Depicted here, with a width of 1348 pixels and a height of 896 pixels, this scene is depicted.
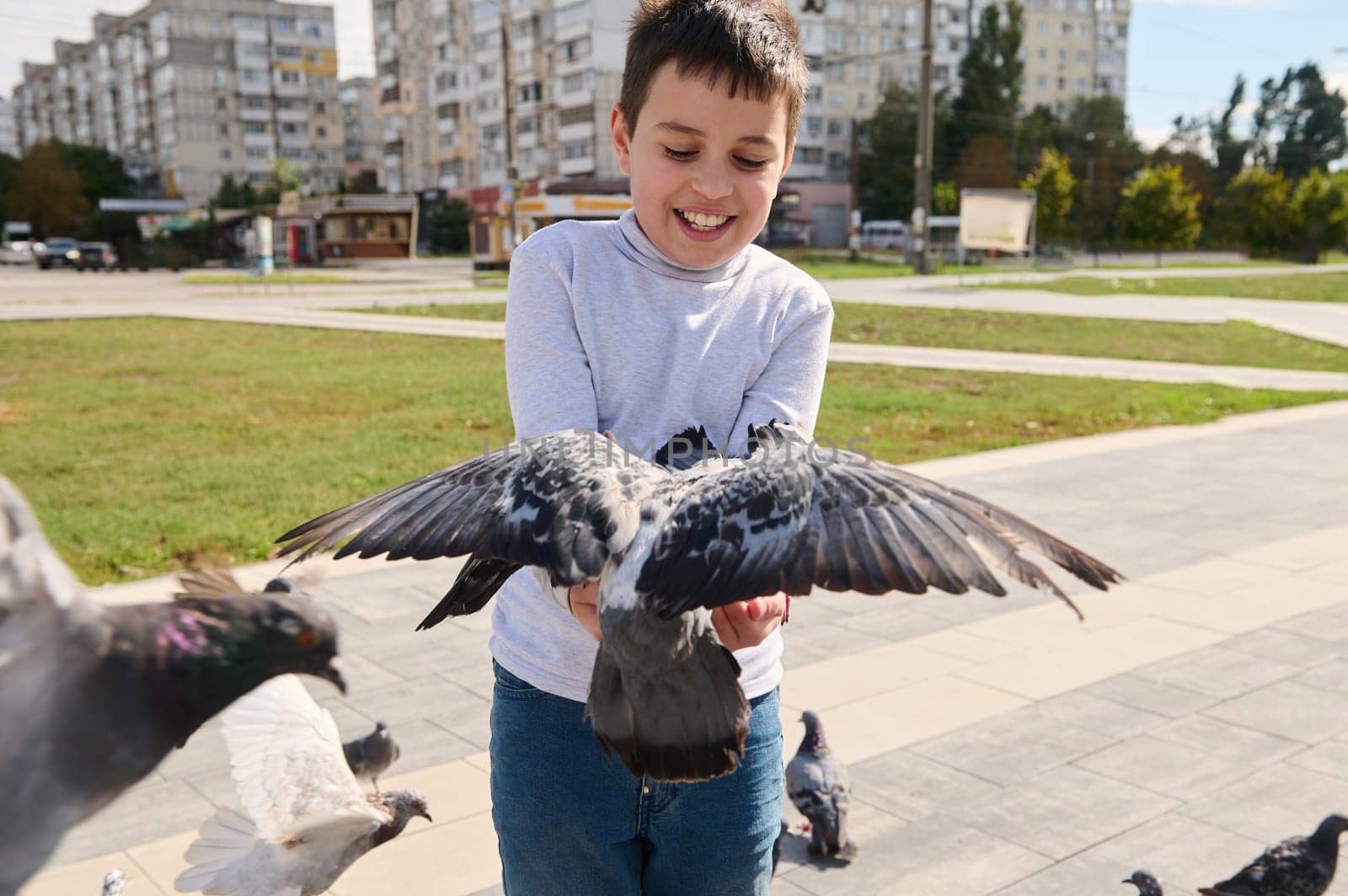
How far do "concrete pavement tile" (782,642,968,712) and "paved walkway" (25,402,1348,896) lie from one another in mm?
14

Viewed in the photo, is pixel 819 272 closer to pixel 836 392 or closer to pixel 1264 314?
pixel 1264 314

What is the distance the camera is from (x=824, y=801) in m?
3.72

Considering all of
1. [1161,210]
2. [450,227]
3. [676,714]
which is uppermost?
[1161,210]

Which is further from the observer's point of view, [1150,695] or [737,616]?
[1150,695]

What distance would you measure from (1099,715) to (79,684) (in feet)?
14.9

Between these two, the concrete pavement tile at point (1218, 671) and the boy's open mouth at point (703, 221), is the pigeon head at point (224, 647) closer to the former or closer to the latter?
the boy's open mouth at point (703, 221)

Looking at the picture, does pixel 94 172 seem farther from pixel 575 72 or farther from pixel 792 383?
pixel 792 383

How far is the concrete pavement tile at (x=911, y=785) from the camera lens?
13.3 feet

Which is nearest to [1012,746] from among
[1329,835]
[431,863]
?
[1329,835]

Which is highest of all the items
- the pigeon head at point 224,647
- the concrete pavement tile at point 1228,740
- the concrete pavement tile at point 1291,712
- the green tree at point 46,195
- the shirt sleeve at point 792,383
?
the green tree at point 46,195

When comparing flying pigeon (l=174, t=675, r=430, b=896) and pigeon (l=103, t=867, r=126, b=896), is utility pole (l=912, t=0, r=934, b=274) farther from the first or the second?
pigeon (l=103, t=867, r=126, b=896)

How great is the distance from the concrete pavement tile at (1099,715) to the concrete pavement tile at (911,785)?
2.47 ft

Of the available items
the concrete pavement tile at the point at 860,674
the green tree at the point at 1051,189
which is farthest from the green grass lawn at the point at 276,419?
the green tree at the point at 1051,189

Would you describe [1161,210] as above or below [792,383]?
above
